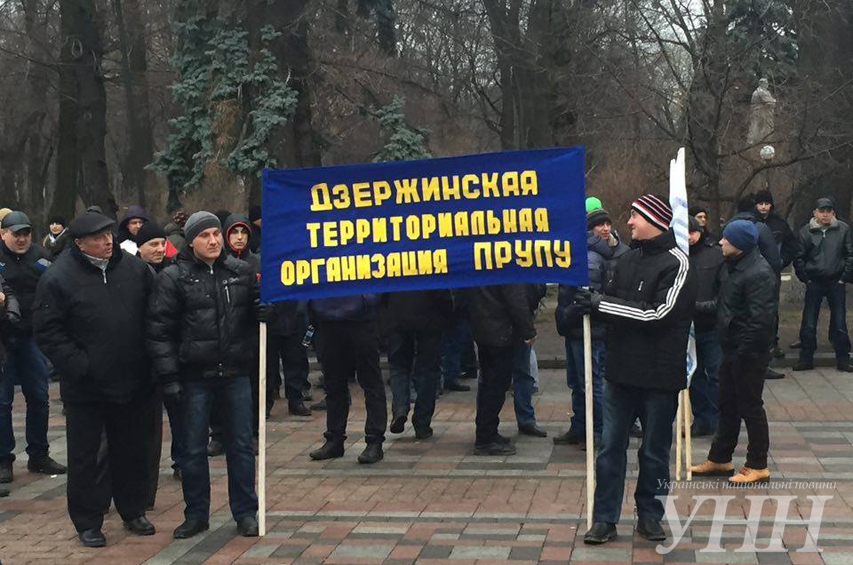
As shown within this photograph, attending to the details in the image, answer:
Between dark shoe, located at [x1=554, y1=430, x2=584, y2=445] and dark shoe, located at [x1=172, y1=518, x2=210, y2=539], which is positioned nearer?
dark shoe, located at [x1=172, y1=518, x2=210, y2=539]

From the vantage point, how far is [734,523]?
7.68 m

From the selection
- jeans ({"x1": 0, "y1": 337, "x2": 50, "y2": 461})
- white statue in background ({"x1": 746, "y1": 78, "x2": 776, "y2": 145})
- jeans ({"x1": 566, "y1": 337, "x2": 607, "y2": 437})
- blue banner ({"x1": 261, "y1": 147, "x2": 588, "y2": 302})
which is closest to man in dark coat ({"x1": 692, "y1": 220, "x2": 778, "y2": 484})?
jeans ({"x1": 566, "y1": 337, "x2": 607, "y2": 437})

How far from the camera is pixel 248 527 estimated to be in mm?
7746

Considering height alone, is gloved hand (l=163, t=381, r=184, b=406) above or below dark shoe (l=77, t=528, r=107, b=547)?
above

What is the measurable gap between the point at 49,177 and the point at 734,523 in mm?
46649

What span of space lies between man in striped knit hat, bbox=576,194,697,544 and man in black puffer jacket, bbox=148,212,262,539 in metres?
2.02

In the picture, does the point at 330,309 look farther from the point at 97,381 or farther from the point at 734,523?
the point at 734,523

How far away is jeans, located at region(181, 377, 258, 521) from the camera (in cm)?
777

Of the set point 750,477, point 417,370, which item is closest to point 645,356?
point 750,477

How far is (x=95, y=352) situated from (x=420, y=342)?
12.2ft

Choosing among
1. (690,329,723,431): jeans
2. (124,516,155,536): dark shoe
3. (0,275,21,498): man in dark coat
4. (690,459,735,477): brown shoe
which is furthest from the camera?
(690,329,723,431): jeans

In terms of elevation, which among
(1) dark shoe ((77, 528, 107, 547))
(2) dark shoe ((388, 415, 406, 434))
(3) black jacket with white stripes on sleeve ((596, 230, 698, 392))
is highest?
(3) black jacket with white stripes on sleeve ((596, 230, 698, 392))

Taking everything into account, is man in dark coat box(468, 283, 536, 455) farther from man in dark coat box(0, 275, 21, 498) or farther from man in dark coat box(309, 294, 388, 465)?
man in dark coat box(0, 275, 21, 498)

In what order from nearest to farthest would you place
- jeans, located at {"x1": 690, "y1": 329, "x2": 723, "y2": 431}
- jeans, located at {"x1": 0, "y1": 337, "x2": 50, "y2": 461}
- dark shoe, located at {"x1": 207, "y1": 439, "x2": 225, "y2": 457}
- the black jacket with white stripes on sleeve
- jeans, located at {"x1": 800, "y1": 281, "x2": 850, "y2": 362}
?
1. the black jacket with white stripes on sleeve
2. jeans, located at {"x1": 0, "y1": 337, "x2": 50, "y2": 461}
3. dark shoe, located at {"x1": 207, "y1": 439, "x2": 225, "y2": 457}
4. jeans, located at {"x1": 690, "y1": 329, "x2": 723, "y2": 431}
5. jeans, located at {"x1": 800, "y1": 281, "x2": 850, "y2": 362}
